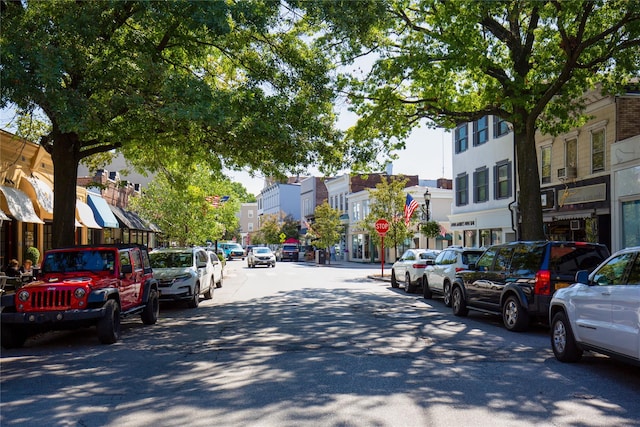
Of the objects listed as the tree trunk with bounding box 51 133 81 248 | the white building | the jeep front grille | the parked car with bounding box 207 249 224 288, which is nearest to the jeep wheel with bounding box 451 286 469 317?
the jeep front grille

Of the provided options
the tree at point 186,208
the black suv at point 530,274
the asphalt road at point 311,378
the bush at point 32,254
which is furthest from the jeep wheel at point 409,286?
the tree at point 186,208

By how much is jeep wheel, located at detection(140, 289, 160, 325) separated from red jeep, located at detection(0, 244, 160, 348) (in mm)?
712

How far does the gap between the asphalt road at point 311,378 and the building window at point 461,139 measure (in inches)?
907

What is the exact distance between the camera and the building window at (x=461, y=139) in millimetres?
34756

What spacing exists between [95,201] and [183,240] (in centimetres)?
593

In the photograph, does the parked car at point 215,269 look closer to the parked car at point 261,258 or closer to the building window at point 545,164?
the building window at point 545,164

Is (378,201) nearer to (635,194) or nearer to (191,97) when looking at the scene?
(635,194)

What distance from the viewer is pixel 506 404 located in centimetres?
633

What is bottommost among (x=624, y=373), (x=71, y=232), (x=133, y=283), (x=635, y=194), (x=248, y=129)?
(x=624, y=373)

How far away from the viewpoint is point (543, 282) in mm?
11320

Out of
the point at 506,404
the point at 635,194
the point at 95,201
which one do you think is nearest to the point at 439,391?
the point at 506,404

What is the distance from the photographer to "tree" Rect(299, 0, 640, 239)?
1573 centimetres

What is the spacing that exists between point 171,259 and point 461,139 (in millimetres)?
22561

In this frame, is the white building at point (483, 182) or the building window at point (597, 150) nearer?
the building window at point (597, 150)
